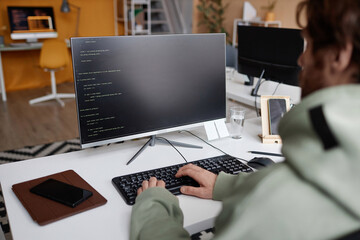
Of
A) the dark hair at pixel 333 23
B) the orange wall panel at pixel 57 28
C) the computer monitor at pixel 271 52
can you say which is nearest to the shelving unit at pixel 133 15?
the orange wall panel at pixel 57 28

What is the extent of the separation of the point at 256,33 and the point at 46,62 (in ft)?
10.4

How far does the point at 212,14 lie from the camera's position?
6.35 meters

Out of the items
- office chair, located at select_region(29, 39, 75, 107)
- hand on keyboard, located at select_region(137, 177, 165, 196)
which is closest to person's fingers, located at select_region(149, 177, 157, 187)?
hand on keyboard, located at select_region(137, 177, 165, 196)

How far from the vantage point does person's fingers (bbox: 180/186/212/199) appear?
1.04m

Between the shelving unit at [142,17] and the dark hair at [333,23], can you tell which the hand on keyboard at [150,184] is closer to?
the dark hair at [333,23]

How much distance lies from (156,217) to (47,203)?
1.15 feet

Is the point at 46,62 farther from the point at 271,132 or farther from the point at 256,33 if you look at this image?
the point at 271,132

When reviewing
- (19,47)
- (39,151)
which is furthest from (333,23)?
(19,47)

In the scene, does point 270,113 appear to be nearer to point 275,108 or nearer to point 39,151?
point 275,108

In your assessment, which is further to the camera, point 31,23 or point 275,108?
point 31,23

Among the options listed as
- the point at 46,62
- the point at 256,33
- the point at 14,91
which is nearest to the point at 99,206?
the point at 256,33

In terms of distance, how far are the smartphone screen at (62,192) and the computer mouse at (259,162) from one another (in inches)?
23.4

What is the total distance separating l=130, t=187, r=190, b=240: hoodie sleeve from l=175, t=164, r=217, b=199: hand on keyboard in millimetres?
129

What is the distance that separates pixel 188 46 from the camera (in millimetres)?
1353
